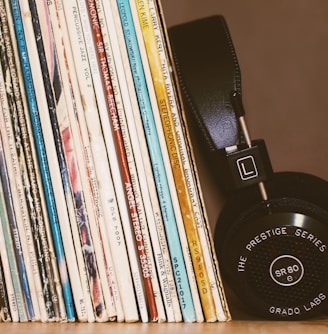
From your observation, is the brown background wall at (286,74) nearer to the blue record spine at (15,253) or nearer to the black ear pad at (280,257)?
the black ear pad at (280,257)

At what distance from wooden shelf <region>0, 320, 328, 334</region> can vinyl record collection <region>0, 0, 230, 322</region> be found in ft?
0.05

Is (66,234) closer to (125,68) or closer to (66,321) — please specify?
(66,321)

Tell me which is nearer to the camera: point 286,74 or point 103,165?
point 103,165

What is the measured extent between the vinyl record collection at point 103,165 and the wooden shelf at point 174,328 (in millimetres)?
17

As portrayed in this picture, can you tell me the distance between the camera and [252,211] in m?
0.72

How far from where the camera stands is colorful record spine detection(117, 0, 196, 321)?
71 cm

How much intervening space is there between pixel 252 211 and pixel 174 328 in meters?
0.17

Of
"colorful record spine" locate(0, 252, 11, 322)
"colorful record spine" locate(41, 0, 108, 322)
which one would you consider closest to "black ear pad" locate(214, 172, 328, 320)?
"colorful record spine" locate(41, 0, 108, 322)

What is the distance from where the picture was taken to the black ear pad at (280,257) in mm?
691

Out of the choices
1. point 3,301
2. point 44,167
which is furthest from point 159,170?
point 3,301

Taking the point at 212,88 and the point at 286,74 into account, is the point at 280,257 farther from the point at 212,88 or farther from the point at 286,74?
the point at 286,74

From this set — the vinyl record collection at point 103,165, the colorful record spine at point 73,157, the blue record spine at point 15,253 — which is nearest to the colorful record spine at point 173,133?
the vinyl record collection at point 103,165

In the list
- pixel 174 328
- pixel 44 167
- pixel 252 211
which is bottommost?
pixel 174 328

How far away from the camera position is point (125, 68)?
71 centimetres
